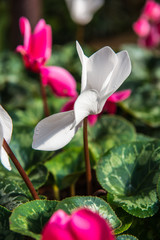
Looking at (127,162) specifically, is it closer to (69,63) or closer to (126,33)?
(69,63)

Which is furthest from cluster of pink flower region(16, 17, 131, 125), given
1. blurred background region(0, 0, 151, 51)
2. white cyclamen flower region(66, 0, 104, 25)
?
blurred background region(0, 0, 151, 51)

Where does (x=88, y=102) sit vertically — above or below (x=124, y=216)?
above

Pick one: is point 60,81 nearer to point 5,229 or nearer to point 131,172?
point 131,172

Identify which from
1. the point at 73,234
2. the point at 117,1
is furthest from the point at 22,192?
the point at 117,1

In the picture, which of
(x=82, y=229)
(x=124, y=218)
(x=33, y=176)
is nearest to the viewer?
(x=82, y=229)

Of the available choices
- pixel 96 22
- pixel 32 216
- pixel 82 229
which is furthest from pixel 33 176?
pixel 96 22

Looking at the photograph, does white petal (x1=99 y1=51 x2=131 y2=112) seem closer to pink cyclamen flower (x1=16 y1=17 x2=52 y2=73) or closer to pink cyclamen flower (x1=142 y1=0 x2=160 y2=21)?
pink cyclamen flower (x1=16 y1=17 x2=52 y2=73)

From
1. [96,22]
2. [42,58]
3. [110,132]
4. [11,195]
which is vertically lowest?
[96,22]

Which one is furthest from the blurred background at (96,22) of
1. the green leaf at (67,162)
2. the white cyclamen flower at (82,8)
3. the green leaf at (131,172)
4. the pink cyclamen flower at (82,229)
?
the pink cyclamen flower at (82,229)
